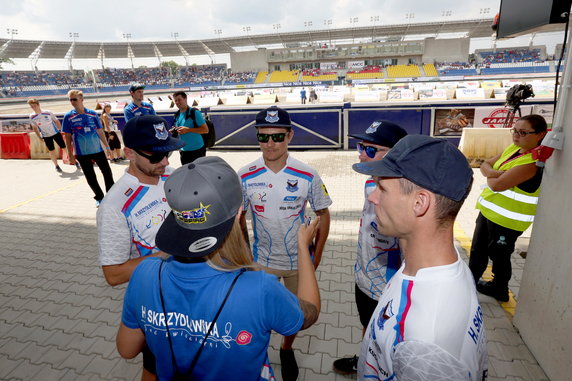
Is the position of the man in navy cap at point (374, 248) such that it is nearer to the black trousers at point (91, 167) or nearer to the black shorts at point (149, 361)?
the black shorts at point (149, 361)

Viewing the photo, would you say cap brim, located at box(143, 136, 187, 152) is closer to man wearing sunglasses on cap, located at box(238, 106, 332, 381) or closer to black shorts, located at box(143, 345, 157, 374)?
man wearing sunglasses on cap, located at box(238, 106, 332, 381)

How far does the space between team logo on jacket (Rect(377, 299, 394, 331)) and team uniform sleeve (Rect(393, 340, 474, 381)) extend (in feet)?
0.57

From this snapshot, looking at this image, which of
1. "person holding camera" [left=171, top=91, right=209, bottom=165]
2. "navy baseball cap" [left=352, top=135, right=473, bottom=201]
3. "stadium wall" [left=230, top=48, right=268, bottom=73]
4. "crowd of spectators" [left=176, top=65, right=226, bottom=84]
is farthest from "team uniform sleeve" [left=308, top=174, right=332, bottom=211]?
"stadium wall" [left=230, top=48, right=268, bottom=73]

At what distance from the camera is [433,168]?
1.31 meters

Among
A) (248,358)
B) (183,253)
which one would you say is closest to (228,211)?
(183,253)

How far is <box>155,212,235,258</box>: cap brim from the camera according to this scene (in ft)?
4.38

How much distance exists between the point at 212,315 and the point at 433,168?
1.09 meters

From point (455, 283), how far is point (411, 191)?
41cm

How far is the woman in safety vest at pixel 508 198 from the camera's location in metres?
3.32

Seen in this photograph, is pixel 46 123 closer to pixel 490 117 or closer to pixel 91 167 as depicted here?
pixel 91 167

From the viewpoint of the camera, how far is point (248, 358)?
141 centimetres

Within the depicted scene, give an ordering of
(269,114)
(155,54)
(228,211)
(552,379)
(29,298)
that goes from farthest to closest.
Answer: (155,54) < (29,298) < (269,114) < (552,379) < (228,211)

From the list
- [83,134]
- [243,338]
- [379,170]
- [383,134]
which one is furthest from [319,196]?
[83,134]

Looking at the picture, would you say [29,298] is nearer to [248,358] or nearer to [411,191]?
[248,358]
